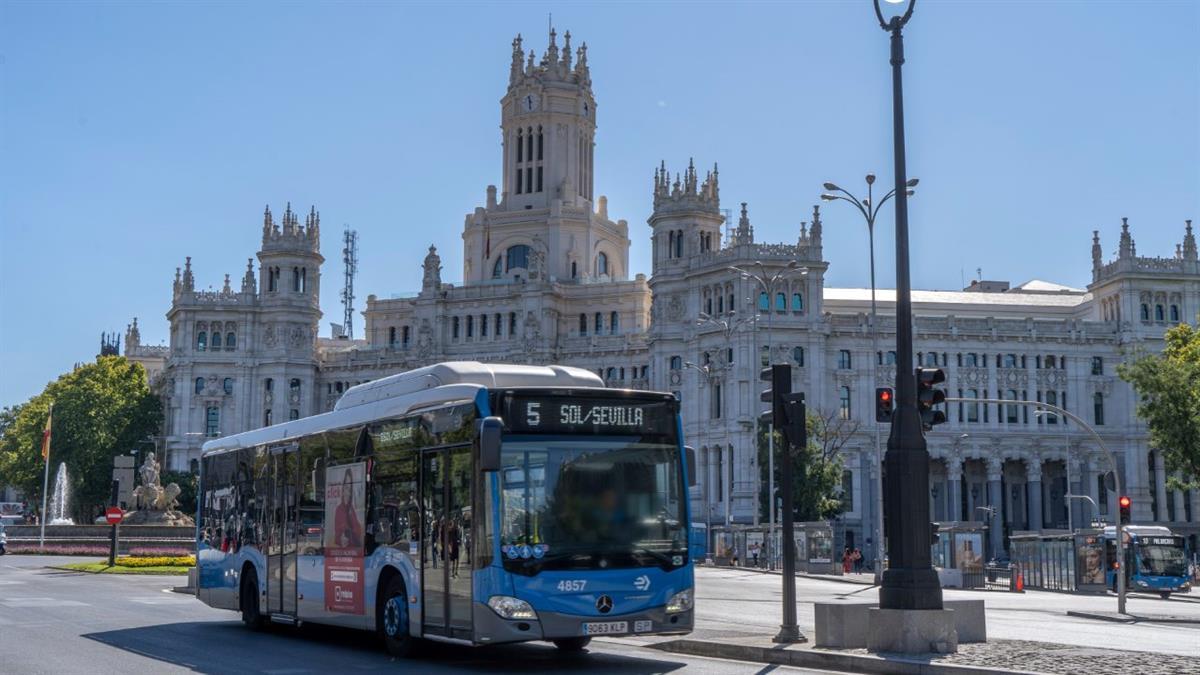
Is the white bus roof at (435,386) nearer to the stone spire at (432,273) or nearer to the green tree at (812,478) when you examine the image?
the green tree at (812,478)

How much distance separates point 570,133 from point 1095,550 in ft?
249

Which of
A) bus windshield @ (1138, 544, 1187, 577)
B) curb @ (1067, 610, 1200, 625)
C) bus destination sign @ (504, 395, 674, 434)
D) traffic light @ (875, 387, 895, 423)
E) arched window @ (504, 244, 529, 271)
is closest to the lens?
bus destination sign @ (504, 395, 674, 434)

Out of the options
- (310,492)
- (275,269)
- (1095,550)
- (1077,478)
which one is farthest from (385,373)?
(310,492)

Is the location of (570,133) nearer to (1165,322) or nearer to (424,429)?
(1165,322)

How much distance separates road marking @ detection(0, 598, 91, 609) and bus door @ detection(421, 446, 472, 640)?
16.5m

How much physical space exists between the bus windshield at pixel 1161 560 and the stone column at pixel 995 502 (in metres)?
41.8

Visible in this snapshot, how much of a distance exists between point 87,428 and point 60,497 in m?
5.91

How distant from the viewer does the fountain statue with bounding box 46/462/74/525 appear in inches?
Result: 4072

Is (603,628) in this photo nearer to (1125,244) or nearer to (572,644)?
(572,644)

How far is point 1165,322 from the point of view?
98.8 m

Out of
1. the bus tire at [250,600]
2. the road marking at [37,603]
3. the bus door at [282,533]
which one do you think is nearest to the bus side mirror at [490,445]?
the bus door at [282,533]

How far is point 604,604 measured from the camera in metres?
17.2

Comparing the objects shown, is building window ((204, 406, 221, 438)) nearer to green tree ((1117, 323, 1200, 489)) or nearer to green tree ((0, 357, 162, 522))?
green tree ((0, 357, 162, 522))

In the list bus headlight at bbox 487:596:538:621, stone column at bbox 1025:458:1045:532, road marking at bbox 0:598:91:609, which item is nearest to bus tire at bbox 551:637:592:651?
bus headlight at bbox 487:596:538:621
